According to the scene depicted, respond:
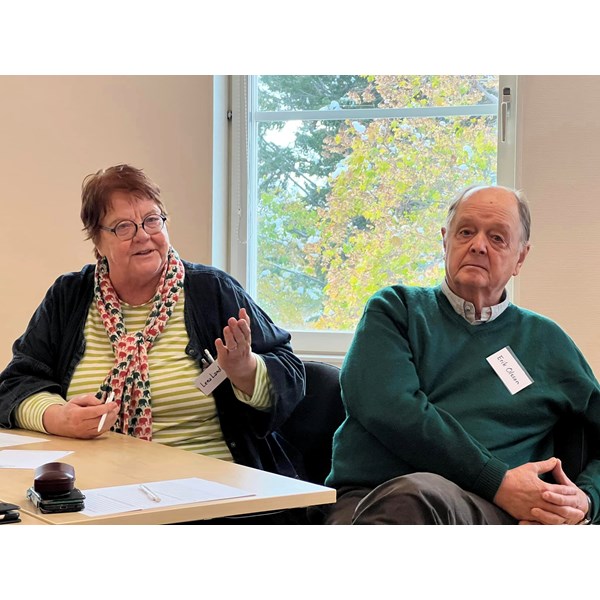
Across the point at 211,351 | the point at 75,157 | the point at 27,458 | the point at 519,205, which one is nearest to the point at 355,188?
the point at 75,157

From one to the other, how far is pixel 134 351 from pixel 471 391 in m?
0.95

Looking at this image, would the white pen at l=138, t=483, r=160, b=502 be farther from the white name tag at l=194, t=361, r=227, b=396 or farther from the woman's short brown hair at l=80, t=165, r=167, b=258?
the woman's short brown hair at l=80, t=165, r=167, b=258

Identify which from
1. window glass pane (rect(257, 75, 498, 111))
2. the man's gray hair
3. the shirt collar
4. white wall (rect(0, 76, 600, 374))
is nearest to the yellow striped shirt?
the shirt collar

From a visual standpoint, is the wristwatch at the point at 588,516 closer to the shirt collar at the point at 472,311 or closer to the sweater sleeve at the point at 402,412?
the sweater sleeve at the point at 402,412

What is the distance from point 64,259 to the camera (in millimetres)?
3971

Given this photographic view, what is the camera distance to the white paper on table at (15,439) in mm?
2139

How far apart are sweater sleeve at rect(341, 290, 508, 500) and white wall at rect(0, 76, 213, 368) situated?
1.92 meters

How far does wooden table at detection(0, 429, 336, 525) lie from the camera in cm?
142

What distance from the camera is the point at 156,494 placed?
152cm

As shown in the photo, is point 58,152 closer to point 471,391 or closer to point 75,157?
point 75,157

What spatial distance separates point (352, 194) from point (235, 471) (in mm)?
2209

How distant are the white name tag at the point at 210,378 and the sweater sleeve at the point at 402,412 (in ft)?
1.16

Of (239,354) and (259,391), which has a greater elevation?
(239,354)
